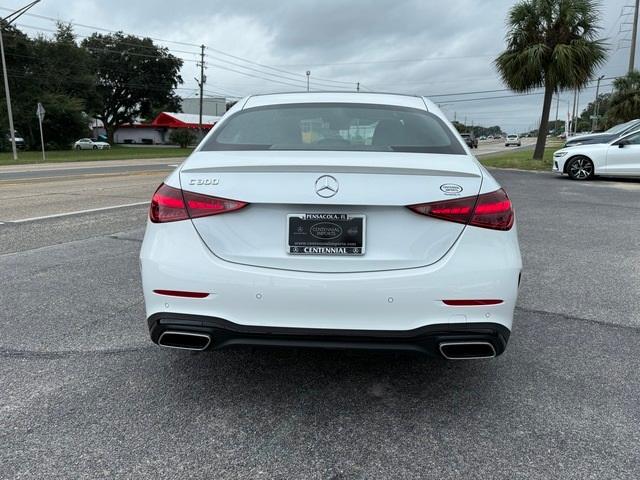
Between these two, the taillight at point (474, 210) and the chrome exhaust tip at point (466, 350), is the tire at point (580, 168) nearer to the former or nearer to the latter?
the taillight at point (474, 210)

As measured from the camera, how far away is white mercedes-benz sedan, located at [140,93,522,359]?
8.45ft

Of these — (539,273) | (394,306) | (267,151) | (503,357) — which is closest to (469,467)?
(394,306)

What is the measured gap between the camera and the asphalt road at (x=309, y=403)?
2.44m

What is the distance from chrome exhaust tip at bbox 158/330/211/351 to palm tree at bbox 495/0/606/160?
20.6 m

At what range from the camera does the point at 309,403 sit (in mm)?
2973

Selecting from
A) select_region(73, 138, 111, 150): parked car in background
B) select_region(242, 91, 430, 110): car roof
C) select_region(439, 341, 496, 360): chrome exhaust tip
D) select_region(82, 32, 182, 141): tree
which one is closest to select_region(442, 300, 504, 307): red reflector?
select_region(439, 341, 496, 360): chrome exhaust tip

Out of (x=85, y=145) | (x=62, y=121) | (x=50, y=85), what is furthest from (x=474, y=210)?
(x=85, y=145)

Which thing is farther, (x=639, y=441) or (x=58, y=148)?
(x=58, y=148)

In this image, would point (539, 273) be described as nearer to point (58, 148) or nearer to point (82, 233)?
point (82, 233)

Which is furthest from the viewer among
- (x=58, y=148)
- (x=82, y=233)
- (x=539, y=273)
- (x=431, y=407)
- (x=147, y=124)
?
(x=147, y=124)

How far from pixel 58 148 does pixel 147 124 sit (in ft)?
95.7

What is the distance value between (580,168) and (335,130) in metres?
14.2

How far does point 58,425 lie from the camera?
2727mm

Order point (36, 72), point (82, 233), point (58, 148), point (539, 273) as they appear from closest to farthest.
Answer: point (539, 273) < point (82, 233) < point (36, 72) < point (58, 148)
